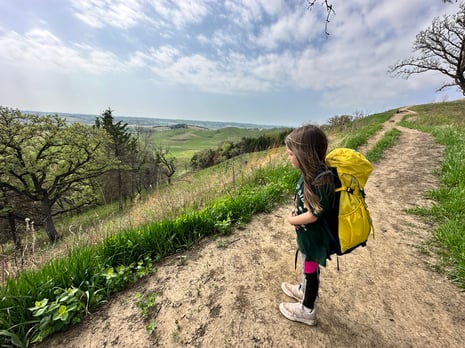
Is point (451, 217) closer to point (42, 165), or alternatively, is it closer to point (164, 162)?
point (42, 165)

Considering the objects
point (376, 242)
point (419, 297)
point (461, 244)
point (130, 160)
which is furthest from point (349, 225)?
point (130, 160)

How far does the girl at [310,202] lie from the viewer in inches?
61.1

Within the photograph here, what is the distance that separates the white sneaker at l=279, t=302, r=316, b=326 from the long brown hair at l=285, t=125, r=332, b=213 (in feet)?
3.49

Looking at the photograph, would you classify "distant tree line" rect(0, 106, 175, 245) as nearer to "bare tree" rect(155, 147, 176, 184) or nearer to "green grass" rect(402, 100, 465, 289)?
"green grass" rect(402, 100, 465, 289)

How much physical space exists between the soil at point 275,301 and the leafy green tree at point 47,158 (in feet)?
46.7

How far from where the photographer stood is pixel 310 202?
5.25 feet

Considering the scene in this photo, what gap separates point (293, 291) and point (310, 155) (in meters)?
1.58

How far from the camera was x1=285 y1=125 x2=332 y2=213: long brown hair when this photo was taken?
157 cm

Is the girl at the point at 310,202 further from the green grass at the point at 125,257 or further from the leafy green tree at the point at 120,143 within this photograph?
the leafy green tree at the point at 120,143

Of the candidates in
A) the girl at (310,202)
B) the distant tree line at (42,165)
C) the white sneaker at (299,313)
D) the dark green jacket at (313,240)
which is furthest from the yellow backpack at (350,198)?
the distant tree line at (42,165)

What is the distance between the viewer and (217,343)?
5.81ft

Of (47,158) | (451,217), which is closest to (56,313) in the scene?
(451,217)

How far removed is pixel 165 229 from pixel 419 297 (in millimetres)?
3249

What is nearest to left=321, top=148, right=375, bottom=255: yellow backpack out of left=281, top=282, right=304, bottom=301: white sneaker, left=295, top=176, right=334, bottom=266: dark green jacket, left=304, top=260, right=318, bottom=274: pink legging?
left=295, top=176, right=334, bottom=266: dark green jacket
